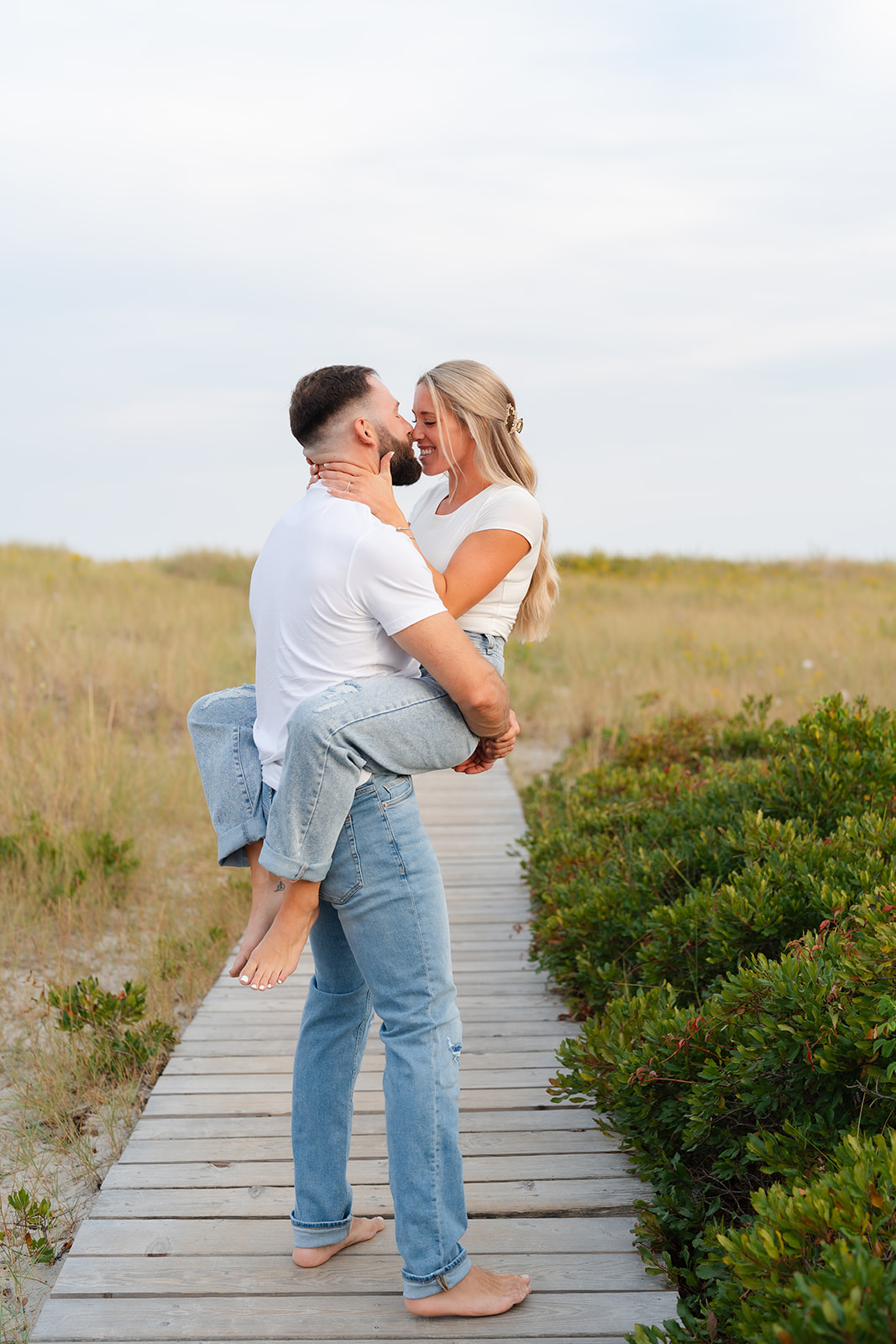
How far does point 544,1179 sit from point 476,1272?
569 millimetres

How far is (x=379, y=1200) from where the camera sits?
284 cm

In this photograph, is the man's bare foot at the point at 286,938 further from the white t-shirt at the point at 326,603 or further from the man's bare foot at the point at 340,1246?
the man's bare foot at the point at 340,1246

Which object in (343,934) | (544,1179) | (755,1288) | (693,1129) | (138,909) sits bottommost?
(138,909)

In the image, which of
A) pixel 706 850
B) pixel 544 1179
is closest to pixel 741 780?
pixel 706 850

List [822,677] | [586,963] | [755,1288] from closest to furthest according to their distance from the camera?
[755,1288]
[586,963]
[822,677]

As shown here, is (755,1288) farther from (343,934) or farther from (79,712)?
(79,712)

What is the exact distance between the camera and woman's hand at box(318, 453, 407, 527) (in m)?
2.07

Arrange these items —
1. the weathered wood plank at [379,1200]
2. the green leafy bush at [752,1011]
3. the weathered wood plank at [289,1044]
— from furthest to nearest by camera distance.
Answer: the weathered wood plank at [289,1044] → the weathered wood plank at [379,1200] → the green leafy bush at [752,1011]

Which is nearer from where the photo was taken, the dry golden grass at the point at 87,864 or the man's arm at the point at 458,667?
the man's arm at the point at 458,667

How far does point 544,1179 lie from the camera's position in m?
2.87

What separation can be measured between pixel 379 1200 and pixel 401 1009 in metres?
1.09

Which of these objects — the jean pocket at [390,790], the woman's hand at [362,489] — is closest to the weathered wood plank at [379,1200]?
the jean pocket at [390,790]

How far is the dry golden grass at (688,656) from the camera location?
9.92m

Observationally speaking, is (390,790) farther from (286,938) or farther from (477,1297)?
(477,1297)
